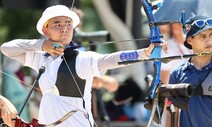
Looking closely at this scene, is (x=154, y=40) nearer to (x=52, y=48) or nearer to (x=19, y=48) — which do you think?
(x=52, y=48)

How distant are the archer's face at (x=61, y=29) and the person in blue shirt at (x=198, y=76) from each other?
77 cm

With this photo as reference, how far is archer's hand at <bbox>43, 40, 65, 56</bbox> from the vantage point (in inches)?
210

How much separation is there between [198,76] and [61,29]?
967 millimetres

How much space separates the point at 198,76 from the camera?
5512 millimetres

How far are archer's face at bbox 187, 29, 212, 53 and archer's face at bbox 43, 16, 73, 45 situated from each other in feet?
2.79

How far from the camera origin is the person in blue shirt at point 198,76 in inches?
213

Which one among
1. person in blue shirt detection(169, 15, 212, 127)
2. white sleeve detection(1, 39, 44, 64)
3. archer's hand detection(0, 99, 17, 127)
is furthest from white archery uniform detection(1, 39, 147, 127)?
person in blue shirt detection(169, 15, 212, 127)

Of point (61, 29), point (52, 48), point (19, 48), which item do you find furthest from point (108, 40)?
point (52, 48)

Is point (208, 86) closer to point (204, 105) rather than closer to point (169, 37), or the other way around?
point (204, 105)

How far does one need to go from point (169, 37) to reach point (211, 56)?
2153mm

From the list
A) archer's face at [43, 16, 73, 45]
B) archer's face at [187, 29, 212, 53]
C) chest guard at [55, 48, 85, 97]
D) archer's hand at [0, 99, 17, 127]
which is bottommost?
archer's hand at [0, 99, 17, 127]

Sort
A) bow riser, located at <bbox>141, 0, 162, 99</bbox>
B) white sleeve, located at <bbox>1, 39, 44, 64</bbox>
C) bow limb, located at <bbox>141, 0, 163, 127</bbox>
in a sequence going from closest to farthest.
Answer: bow limb, located at <bbox>141, 0, 163, 127</bbox> → bow riser, located at <bbox>141, 0, 162, 99</bbox> → white sleeve, located at <bbox>1, 39, 44, 64</bbox>

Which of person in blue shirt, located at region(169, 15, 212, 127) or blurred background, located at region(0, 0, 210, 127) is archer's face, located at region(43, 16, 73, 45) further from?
blurred background, located at region(0, 0, 210, 127)

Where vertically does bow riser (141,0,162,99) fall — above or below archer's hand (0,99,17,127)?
above
